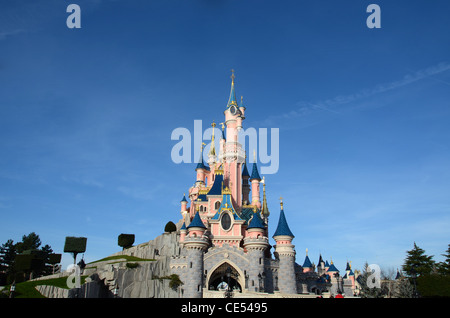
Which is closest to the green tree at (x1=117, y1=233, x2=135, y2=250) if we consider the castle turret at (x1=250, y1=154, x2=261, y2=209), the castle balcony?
the castle turret at (x1=250, y1=154, x2=261, y2=209)

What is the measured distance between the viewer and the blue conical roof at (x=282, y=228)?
133 ft

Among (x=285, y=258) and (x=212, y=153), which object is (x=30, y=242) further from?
(x=285, y=258)

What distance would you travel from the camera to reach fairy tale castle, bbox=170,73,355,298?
→ 1460 inches

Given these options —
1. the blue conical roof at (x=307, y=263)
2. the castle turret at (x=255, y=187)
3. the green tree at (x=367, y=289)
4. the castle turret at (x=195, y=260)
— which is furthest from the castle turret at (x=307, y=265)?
the castle turret at (x=195, y=260)

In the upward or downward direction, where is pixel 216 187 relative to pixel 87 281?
upward

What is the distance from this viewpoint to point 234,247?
38.3 meters

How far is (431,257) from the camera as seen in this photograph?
163ft

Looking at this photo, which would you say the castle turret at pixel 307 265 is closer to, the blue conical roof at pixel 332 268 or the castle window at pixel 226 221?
the blue conical roof at pixel 332 268

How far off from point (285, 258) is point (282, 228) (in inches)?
141

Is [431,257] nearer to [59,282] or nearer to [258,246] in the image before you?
[258,246]

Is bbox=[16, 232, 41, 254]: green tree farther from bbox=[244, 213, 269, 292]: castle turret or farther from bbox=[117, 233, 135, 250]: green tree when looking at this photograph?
bbox=[244, 213, 269, 292]: castle turret
